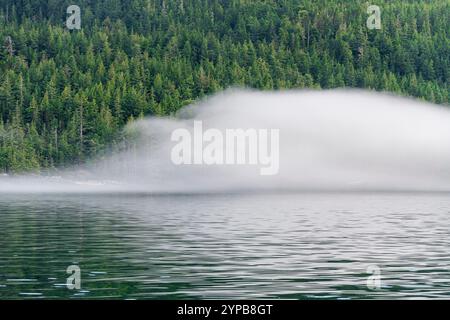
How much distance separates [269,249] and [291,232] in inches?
543

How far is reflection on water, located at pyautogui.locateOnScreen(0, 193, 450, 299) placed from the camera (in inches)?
1888

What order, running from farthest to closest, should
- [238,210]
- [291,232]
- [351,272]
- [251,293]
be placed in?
[238,210]
[291,232]
[351,272]
[251,293]

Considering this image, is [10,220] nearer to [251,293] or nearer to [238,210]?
[238,210]

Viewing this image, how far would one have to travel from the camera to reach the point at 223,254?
6225 centimetres

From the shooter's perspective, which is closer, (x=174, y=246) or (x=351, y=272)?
(x=351, y=272)

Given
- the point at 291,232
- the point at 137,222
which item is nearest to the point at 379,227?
the point at 291,232

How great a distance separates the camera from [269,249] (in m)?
65.7

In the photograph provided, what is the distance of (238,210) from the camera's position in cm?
11388

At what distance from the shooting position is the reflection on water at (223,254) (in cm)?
4796
